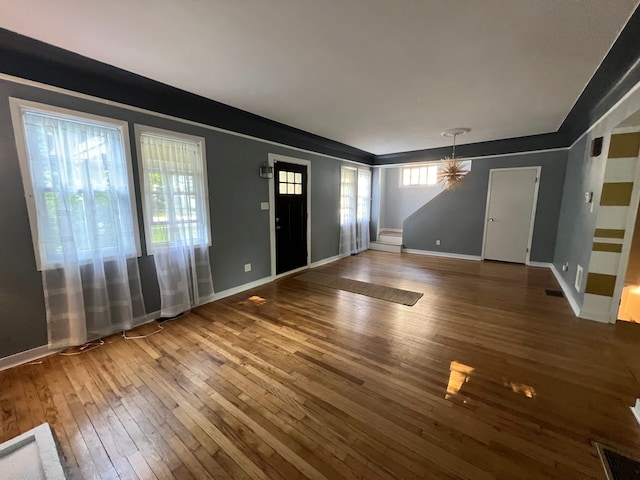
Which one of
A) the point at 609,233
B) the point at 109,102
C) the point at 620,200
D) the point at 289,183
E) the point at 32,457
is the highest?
the point at 109,102

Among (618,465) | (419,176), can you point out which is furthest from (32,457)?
(419,176)

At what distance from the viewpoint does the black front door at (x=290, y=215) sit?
4.61 metres

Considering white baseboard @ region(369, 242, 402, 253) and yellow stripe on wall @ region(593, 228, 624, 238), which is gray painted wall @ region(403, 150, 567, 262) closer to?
white baseboard @ region(369, 242, 402, 253)

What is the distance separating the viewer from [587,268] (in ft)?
9.89

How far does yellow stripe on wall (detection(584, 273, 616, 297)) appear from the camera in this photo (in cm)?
288

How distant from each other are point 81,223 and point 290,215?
9.71 ft

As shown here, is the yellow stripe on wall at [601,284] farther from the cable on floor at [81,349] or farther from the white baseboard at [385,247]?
the cable on floor at [81,349]

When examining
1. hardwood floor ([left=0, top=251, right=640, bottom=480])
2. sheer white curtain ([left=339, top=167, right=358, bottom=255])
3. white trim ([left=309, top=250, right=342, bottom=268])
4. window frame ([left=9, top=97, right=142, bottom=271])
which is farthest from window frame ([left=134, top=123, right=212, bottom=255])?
sheer white curtain ([left=339, top=167, right=358, bottom=255])

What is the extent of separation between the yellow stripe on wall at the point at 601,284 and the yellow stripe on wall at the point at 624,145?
4.28 ft

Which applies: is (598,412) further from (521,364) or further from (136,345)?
(136,345)

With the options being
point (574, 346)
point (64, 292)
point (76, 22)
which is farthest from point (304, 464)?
point (76, 22)

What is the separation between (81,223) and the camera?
2.46m

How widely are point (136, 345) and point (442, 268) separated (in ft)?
17.2

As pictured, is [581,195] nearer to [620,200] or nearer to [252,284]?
[620,200]
